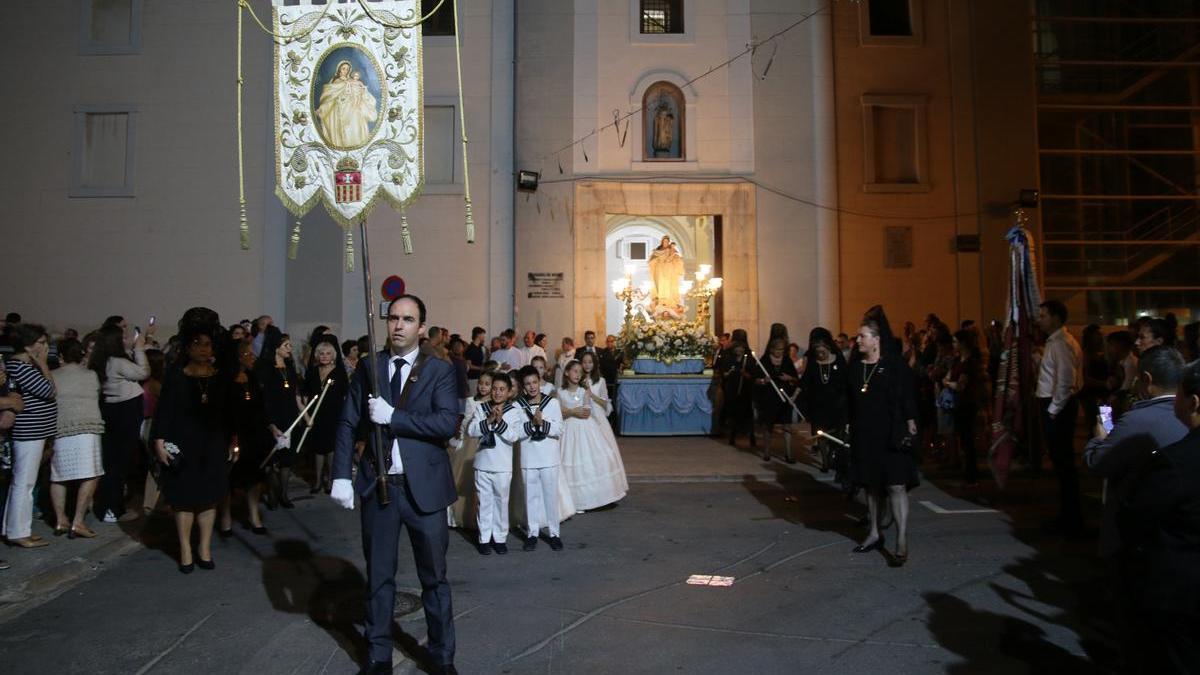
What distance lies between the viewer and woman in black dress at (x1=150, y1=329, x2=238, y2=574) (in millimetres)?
6832

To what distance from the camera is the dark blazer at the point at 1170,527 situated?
10.4 feet

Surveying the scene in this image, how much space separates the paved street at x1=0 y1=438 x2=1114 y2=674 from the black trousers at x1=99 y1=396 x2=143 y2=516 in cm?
45

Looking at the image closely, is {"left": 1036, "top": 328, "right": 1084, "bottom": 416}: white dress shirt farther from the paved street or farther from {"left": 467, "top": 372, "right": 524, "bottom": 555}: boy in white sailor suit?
{"left": 467, "top": 372, "right": 524, "bottom": 555}: boy in white sailor suit

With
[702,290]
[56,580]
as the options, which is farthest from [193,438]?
[702,290]

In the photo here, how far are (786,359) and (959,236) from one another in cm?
849

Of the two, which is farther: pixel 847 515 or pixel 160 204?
pixel 160 204

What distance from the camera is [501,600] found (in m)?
6.20

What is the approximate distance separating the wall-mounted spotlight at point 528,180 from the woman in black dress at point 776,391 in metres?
8.02

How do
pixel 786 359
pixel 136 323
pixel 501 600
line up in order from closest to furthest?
1. pixel 501 600
2. pixel 786 359
3. pixel 136 323

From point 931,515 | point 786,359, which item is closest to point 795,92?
point 786,359

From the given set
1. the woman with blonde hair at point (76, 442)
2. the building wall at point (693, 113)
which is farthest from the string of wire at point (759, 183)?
the woman with blonde hair at point (76, 442)

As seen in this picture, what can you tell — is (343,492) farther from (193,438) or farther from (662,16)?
(662,16)

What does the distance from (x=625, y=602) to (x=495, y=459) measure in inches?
82.3

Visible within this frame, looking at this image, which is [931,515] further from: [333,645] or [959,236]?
[959,236]
